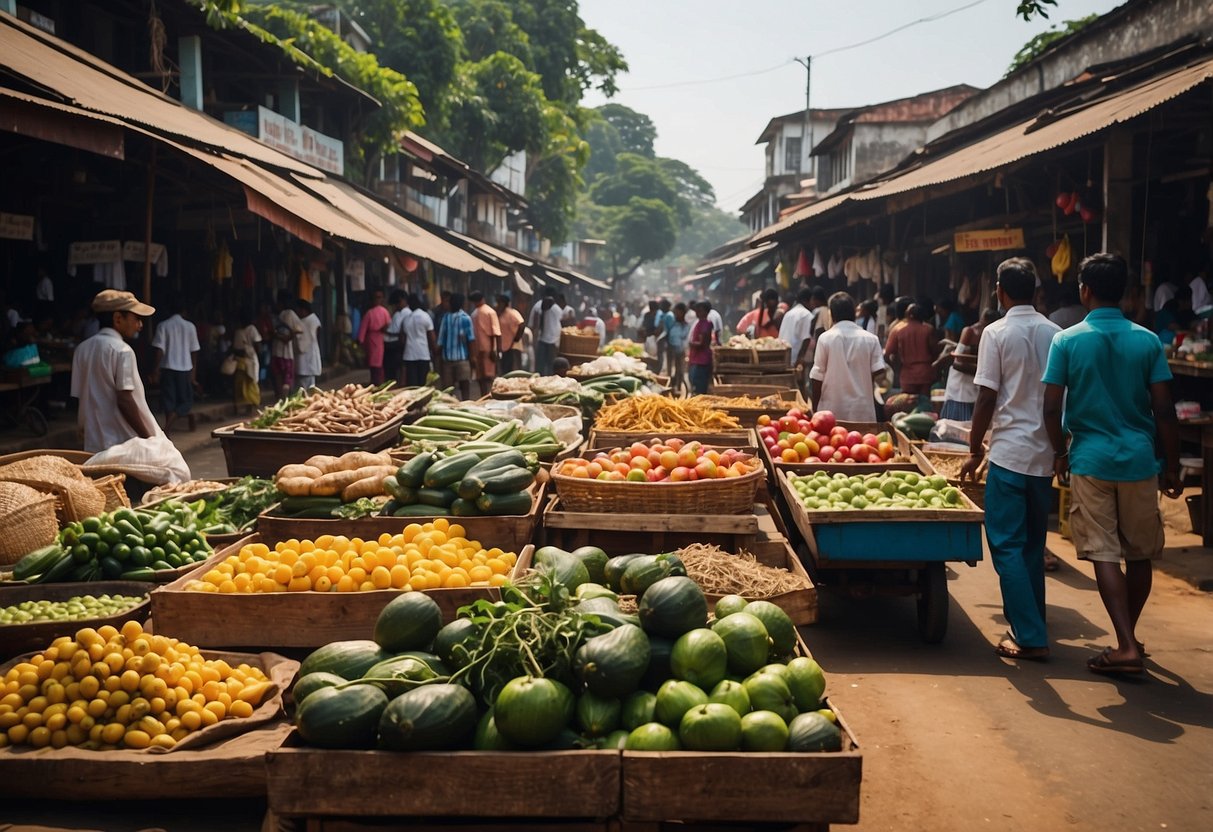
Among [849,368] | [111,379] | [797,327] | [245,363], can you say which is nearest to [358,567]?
[111,379]

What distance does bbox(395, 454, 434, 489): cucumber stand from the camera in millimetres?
5535

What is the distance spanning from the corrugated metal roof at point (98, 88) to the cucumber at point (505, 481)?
205 inches

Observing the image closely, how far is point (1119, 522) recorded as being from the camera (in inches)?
199

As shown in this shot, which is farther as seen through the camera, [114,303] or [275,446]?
[275,446]

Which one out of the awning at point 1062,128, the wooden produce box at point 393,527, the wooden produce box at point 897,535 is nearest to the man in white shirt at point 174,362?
the wooden produce box at point 393,527

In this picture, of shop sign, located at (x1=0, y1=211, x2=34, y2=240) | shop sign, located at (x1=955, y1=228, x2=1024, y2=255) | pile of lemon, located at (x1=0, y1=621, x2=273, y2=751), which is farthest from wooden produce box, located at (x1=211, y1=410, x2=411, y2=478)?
shop sign, located at (x1=955, y1=228, x2=1024, y2=255)

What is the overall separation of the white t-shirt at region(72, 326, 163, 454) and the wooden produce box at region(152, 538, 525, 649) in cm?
267

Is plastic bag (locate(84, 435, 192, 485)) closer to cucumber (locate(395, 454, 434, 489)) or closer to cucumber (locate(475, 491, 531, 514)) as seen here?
cucumber (locate(395, 454, 434, 489))

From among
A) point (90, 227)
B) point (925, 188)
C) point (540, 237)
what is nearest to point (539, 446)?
point (925, 188)

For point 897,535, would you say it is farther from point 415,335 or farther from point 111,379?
point 415,335

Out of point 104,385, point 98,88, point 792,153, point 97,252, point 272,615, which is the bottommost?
point 272,615

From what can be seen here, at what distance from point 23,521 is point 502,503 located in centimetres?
255

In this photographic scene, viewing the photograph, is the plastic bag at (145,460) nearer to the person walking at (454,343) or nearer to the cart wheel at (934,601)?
the cart wheel at (934,601)

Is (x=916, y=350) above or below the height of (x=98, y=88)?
below
